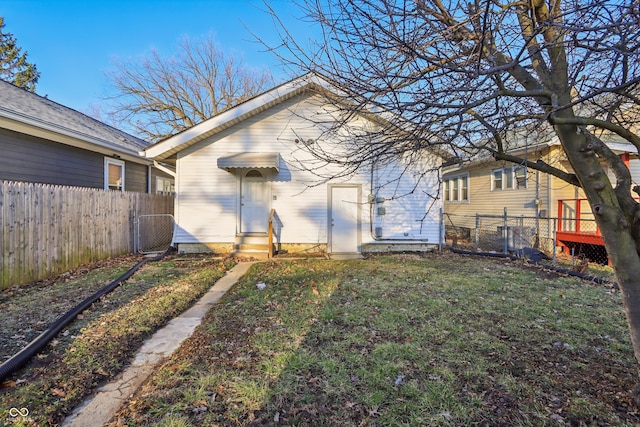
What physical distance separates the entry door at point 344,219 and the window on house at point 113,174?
7.70 m

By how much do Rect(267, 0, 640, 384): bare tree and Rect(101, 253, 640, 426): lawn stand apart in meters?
0.88

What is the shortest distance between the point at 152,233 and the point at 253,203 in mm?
3919

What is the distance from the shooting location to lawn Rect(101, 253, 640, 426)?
2256 millimetres

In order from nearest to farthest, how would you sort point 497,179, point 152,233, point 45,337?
point 45,337 → point 152,233 → point 497,179

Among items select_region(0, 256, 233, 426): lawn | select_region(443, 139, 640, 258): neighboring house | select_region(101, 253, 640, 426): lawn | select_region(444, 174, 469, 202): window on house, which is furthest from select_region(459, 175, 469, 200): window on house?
select_region(0, 256, 233, 426): lawn

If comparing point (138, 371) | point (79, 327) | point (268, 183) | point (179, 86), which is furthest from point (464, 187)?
point (179, 86)

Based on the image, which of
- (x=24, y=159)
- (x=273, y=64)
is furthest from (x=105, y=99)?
(x=273, y=64)

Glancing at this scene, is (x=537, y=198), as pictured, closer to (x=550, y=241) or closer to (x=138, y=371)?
(x=550, y=241)

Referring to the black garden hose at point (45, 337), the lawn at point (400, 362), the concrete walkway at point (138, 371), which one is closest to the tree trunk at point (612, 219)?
the lawn at point (400, 362)

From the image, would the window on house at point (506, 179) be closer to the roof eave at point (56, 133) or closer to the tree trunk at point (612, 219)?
the tree trunk at point (612, 219)

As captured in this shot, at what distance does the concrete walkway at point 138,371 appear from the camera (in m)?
2.24

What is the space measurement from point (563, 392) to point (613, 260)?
1.15 metres

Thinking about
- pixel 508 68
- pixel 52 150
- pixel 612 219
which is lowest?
pixel 612 219

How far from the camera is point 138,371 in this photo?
9.48 ft
